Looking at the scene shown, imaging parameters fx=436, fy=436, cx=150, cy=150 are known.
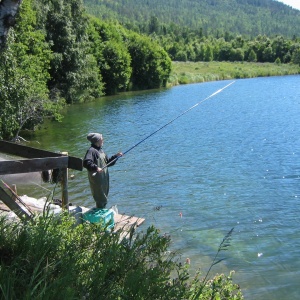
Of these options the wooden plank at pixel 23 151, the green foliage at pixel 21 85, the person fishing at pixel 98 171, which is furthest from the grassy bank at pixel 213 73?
the wooden plank at pixel 23 151

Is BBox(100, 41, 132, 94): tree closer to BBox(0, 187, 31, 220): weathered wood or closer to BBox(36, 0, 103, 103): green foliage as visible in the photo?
BBox(36, 0, 103, 103): green foliage

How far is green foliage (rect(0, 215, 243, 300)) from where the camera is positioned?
12.7 ft

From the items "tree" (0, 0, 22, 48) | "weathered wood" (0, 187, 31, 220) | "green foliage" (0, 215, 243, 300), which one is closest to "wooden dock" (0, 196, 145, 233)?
"weathered wood" (0, 187, 31, 220)

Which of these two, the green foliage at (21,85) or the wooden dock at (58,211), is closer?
the wooden dock at (58,211)

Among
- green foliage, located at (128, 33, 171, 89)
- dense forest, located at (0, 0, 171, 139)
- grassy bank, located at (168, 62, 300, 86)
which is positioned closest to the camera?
dense forest, located at (0, 0, 171, 139)

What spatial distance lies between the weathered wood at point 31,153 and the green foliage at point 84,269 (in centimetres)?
136

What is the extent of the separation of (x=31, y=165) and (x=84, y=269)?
217 centimetres

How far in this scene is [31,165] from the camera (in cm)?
616

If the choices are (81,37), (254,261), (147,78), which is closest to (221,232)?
(254,261)

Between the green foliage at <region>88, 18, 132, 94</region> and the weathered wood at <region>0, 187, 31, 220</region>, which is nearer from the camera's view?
the weathered wood at <region>0, 187, 31, 220</region>

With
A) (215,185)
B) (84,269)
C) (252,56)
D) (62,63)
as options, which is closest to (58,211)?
(84,269)

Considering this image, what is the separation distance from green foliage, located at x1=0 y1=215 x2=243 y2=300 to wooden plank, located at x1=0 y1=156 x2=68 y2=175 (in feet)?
3.14

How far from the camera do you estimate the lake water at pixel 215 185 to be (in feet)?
29.2

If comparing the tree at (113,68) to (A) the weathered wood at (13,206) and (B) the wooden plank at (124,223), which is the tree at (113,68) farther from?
(A) the weathered wood at (13,206)
